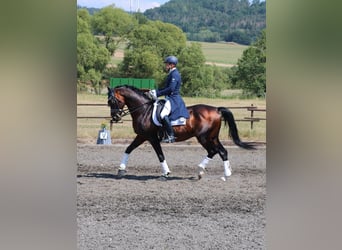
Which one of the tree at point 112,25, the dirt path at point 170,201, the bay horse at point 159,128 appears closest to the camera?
the dirt path at point 170,201

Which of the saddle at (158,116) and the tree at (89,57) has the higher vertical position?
the tree at (89,57)

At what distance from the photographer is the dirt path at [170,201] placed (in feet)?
11.7

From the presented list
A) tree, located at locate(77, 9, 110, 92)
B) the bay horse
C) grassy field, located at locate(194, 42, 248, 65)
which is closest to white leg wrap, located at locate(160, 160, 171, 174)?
the bay horse

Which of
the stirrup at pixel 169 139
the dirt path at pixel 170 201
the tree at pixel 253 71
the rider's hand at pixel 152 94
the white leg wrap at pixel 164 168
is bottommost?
the dirt path at pixel 170 201

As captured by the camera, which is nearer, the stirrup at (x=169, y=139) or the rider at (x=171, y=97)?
the rider at (x=171, y=97)

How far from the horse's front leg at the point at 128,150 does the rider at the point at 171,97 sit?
0.21m

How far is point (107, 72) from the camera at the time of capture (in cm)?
385

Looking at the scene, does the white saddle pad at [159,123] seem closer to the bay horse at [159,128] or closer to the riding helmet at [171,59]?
the bay horse at [159,128]

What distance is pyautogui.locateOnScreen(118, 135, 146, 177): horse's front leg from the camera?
12.9ft

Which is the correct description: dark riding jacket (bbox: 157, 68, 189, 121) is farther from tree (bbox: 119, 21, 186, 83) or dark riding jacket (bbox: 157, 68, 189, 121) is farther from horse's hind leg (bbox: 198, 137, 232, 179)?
horse's hind leg (bbox: 198, 137, 232, 179)

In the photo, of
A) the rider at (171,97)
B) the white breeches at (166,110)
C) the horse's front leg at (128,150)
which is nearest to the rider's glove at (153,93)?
the rider at (171,97)

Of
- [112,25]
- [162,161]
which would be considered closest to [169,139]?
[162,161]
